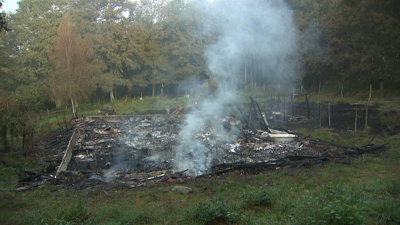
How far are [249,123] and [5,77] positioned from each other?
26935 mm

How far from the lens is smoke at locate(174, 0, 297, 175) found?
16484 mm

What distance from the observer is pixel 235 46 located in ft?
63.2

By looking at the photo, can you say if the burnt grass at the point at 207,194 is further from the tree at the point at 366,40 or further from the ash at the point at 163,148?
the tree at the point at 366,40

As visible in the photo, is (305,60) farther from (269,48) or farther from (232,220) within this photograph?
(232,220)

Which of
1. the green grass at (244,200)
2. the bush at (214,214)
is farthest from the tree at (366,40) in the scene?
the bush at (214,214)

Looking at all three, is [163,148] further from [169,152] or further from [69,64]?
[69,64]

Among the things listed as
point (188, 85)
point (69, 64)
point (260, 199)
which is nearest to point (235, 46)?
point (188, 85)

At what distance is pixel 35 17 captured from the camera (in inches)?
1119

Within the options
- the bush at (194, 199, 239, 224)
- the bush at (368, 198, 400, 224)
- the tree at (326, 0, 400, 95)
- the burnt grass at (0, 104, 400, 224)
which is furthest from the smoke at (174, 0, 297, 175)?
the bush at (368, 198, 400, 224)

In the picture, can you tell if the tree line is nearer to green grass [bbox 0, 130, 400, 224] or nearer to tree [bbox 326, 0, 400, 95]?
tree [bbox 326, 0, 400, 95]

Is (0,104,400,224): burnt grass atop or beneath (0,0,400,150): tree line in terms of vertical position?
beneath

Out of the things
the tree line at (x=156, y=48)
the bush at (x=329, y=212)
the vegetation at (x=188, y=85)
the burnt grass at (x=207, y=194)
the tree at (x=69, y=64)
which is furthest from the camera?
the tree at (x=69, y=64)

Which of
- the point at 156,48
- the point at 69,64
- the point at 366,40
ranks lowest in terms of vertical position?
the point at 69,64

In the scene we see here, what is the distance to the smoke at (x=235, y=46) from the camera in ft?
54.1
